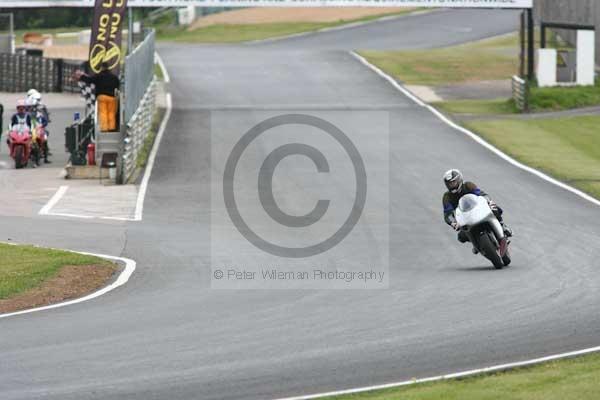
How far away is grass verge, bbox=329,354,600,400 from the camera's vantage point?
10984mm

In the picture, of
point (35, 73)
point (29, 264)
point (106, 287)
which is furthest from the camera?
point (35, 73)

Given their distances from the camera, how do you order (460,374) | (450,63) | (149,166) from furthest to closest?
(450,63), (149,166), (460,374)

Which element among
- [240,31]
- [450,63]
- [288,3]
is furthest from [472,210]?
[240,31]

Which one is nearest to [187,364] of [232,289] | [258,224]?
[232,289]

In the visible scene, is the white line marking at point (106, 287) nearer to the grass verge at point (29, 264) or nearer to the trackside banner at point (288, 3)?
the grass verge at point (29, 264)

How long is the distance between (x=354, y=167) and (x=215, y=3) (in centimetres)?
1607

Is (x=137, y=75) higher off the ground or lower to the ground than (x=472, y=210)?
higher

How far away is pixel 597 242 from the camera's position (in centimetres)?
2111

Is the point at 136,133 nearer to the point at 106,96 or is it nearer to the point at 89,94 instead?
the point at 89,94

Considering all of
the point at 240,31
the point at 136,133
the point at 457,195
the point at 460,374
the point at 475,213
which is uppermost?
the point at 240,31

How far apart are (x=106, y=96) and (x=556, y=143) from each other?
42.0 feet

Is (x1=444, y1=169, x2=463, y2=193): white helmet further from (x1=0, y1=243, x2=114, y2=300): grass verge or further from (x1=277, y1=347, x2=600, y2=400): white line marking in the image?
(x1=277, y1=347, x2=600, y2=400): white line marking

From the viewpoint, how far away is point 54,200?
27.9 m

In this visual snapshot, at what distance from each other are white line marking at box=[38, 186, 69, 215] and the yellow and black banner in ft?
15.8
